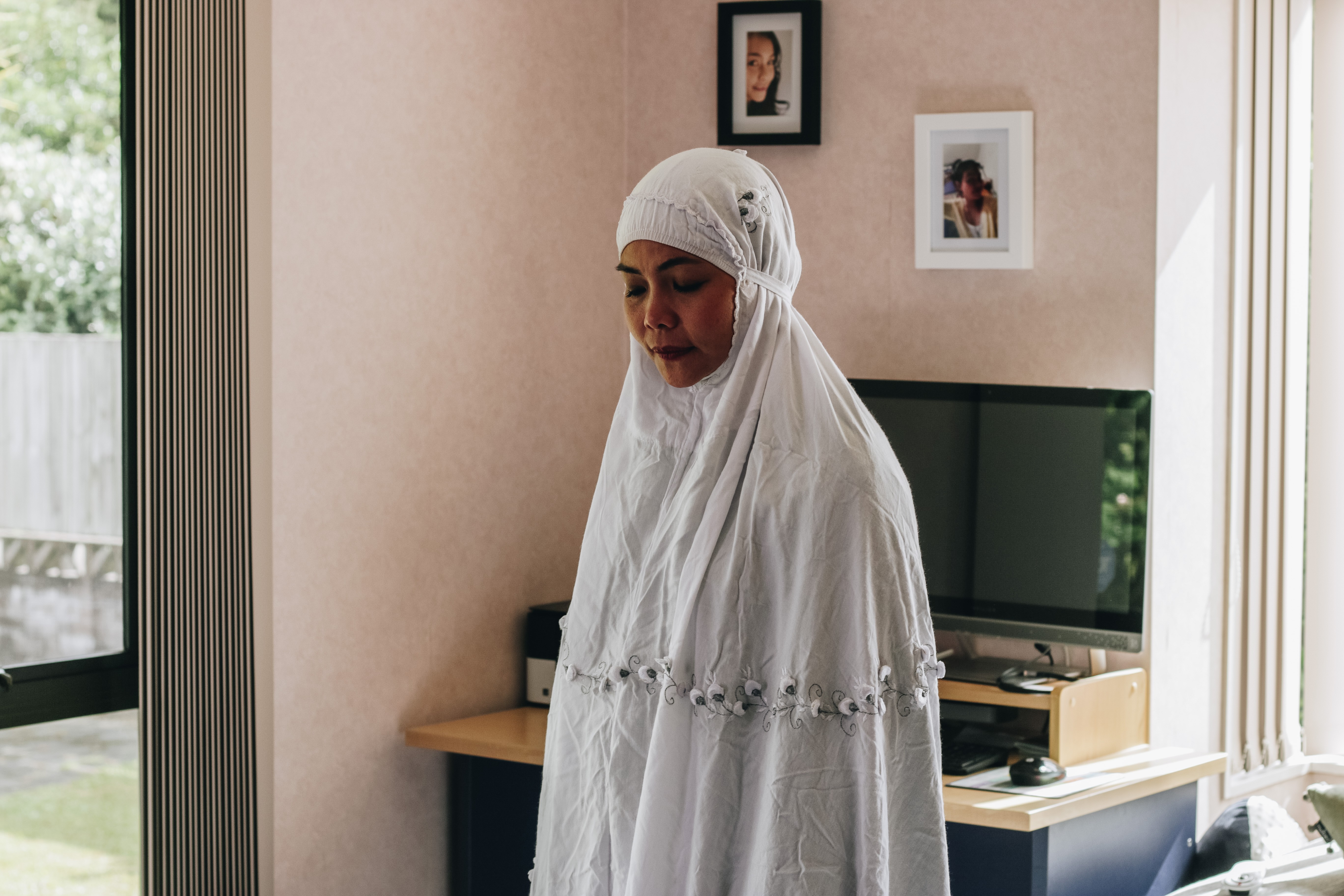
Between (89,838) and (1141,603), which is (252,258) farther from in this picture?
(1141,603)

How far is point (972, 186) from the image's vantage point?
2557mm

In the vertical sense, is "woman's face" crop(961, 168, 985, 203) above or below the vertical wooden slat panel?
above

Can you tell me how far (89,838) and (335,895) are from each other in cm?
45

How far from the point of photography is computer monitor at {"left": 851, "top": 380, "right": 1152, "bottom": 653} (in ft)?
7.59

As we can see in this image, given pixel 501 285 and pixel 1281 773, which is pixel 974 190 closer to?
pixel 501 285

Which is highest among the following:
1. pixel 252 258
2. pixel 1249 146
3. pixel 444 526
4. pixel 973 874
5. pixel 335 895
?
pixel 1249 146

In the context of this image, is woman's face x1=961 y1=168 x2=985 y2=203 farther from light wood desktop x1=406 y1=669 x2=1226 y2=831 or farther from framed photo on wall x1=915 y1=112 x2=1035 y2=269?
light wood desktop x1=406 y1=669 x2=1226 y2=831

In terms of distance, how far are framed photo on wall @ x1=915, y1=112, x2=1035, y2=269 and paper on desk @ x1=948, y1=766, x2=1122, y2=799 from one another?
0.97 m

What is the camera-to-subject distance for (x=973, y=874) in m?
2.04

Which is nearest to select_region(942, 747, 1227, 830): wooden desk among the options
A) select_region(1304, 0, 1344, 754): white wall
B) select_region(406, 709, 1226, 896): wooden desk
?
select_region(406, 709, 1226, 896): wooden desk

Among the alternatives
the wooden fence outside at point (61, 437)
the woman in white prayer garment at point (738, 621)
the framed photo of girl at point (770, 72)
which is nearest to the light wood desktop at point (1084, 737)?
the wooden fence outside at point (61, 437)

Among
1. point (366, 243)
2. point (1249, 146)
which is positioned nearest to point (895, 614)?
point (366, 243)

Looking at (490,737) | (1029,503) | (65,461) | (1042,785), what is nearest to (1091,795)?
(1042,785)

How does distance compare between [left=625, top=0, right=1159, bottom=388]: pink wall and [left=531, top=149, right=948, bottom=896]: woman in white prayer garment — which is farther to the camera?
[left=625, top=0, right=1159, bottom=388]: pink wall
